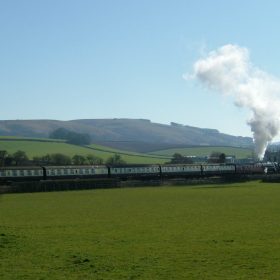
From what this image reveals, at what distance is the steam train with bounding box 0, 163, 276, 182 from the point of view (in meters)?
69.9

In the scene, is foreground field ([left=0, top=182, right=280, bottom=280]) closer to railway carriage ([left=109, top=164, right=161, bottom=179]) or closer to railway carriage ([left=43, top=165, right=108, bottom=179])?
railway carriage ([left=43, top=165, right=108, bottom=179])

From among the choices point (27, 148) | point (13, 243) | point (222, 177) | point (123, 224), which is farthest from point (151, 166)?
point (27, 148)

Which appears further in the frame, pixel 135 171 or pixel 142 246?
pixel 135 171

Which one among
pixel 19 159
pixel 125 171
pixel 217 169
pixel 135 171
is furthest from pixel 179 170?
pixel 19 159

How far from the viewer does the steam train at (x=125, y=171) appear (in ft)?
229

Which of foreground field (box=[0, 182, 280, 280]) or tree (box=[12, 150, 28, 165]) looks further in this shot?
tree (box=[12, 150, 28, 165])

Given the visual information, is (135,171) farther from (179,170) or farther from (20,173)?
(20,173)

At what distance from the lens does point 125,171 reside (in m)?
84.1

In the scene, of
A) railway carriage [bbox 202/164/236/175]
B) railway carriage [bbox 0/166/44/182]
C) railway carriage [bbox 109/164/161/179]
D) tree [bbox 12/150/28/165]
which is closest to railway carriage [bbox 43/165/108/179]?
railway carriage [bbox 0/166/44/182]

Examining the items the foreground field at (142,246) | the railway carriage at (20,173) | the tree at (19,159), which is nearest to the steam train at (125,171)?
the railway carriage at (20,173)

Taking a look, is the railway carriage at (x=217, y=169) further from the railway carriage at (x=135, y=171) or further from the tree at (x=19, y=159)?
the tree at (x=19, y=159)

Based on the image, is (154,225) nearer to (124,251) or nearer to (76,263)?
(124,251)

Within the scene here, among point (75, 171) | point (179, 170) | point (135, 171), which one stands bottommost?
point (179, 170)

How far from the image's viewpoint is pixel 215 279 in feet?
43.4
